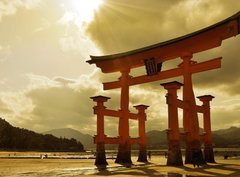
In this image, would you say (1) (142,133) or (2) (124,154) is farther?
(1) (142,133)

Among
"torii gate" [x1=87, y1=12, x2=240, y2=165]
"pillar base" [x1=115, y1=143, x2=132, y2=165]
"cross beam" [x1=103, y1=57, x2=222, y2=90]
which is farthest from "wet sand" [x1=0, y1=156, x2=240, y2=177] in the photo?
"cross beam" [x1=103, y1=57, x2=222, y2=90]

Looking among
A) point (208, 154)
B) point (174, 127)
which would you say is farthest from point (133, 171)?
point (208, 154)

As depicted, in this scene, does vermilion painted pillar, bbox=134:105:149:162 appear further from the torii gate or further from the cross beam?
the cross beam

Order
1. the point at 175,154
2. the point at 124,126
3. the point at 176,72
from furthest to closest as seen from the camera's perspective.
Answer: the point at 124,126, the point at 176,72, the point at 175,154

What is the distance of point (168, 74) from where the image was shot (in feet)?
68.6

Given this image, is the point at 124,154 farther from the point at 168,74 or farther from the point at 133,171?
the point at 168,74

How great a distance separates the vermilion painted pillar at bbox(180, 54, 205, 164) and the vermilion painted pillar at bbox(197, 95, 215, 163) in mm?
3850

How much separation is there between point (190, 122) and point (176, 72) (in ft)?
12.0

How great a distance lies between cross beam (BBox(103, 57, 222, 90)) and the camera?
18.7 meters

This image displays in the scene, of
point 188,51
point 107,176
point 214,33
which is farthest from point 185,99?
point 107,176

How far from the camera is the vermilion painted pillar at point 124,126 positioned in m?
22.6

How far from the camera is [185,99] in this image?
19438mm

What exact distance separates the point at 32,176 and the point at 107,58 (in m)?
11.9

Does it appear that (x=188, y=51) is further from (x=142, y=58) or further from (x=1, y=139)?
(x=1, y=139)
